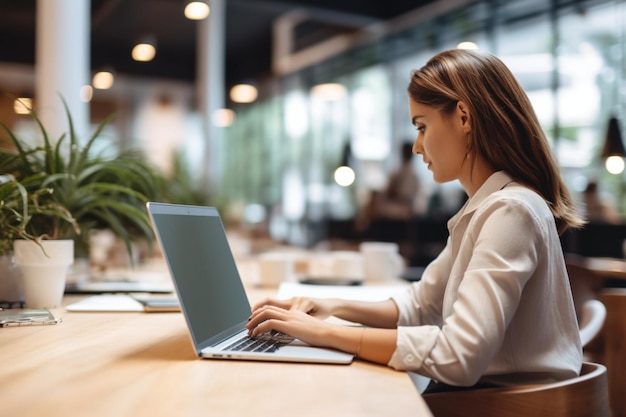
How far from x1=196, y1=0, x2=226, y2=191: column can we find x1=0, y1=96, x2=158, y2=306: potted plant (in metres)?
6.86

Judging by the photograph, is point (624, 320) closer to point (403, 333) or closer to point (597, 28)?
point (403, 333)

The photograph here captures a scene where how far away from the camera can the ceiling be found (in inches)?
396

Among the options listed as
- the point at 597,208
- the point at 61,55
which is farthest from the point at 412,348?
the point at 597,208

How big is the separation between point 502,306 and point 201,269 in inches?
24.5

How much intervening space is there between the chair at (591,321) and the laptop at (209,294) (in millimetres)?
877

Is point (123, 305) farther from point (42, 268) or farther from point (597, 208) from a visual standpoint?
point (597, 208)

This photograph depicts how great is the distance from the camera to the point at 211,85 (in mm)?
9547

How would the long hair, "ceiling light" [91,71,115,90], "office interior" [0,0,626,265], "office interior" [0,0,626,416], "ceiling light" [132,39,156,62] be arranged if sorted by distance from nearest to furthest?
the long hair → "office interior" [0,0,626,416] → "office interior" [0,0,626,265] → "ceiling light" [132,39,156,62] → "ceiling light" [91,71,115,90]

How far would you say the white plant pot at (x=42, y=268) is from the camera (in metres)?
1.79

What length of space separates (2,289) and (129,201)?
716mm

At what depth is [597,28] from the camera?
7047 millimetres

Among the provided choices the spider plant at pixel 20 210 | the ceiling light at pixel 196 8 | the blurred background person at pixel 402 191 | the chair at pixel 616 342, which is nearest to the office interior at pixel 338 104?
the chair at pixel 616 342

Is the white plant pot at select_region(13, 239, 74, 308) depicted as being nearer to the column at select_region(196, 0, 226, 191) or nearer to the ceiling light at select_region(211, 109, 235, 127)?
the column at select_region(196, 0, 226, 191)

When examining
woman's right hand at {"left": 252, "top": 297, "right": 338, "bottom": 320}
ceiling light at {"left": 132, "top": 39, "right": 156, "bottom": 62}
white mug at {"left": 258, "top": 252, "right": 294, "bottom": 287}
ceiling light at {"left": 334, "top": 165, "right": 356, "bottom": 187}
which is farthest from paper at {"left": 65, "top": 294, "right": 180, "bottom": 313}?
ceiling light at {"left": 132, "top": 39, "right": 156, "bottom": 62}
